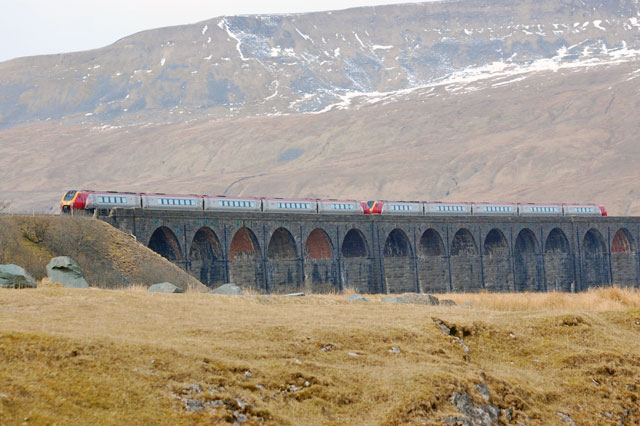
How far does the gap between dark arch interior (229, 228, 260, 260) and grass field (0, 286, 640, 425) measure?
1323 inches

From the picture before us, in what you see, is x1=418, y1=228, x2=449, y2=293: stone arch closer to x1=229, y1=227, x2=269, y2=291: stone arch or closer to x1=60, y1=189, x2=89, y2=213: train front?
x1=229, y1=227, x2=269, y2=291: stone arch

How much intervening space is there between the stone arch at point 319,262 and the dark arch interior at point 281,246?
163 cm

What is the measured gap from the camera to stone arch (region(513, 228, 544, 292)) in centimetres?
7988

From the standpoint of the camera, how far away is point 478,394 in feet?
57.5

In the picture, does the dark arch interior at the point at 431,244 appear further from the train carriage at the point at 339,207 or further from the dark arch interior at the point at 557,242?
the dark arch interior at the point at 557,242

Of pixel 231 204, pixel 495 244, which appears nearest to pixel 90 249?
pixel 231 204

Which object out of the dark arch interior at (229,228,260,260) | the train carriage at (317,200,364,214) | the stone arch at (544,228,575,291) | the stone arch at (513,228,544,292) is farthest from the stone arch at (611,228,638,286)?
the dark arch interior at (229,228,260,260)

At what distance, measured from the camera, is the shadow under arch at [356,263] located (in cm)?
6600

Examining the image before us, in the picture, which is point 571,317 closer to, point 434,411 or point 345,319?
point 345,319

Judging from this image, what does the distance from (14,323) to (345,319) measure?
8.80 metres

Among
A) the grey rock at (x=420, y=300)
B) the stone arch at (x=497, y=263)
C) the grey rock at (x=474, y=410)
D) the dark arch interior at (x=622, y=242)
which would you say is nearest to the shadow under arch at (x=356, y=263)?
the stone arch at (x=497, y=263)

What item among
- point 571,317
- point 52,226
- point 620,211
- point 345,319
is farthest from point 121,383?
point 620,211

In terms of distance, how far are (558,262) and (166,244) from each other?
43.9 meters

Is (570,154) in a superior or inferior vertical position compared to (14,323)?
superior
